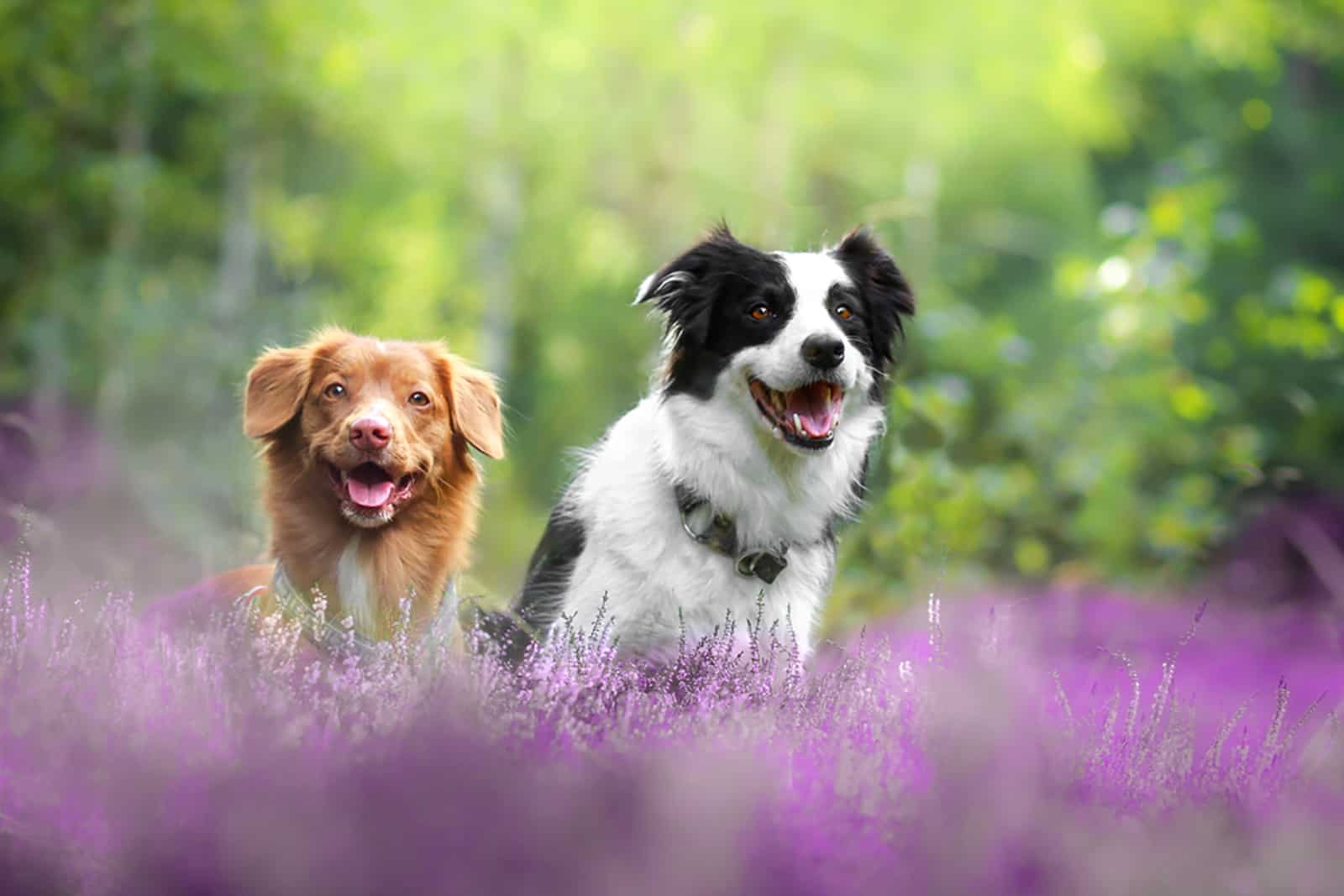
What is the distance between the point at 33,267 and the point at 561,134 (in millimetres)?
5678

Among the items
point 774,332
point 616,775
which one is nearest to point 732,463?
point 774,332

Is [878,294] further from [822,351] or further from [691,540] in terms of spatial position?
[691,540]

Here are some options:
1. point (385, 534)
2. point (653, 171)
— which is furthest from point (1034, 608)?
point (653, 171)

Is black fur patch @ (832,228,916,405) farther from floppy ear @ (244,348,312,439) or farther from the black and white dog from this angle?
floppy ear @ (244,348,312,439)

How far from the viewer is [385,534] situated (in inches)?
151

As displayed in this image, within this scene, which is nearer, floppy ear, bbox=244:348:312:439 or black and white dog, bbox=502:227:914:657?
black and white dog, bbox=502:227:914:657

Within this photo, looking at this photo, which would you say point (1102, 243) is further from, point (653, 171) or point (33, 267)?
point (33, 267)

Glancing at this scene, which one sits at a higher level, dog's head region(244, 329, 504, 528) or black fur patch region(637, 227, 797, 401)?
black fur patch region(637, 227, 797, 401)

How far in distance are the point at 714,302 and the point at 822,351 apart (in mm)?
462

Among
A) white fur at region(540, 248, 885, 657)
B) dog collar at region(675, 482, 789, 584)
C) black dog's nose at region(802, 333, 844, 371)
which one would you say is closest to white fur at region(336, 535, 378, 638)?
white fur at region(540, 248, 885, 657)

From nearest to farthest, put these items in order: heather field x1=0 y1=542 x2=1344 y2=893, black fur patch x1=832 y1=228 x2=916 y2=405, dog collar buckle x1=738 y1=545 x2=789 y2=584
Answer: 1. heather field x1=0 y1=542 x2=1344 y2=893
2. dog collar buckle x1=738 y1=545 x2=789 y2=584
3. black fur patch x1=832 y1=228 x2=916 y2=405

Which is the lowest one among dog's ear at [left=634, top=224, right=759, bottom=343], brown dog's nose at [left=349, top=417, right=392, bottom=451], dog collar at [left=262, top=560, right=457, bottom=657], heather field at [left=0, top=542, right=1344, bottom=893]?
dog collar at [left=262, top=560, right=457, bottom=657]

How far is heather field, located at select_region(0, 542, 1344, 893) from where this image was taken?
6.31 ft

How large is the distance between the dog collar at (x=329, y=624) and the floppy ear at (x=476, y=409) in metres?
0.44
